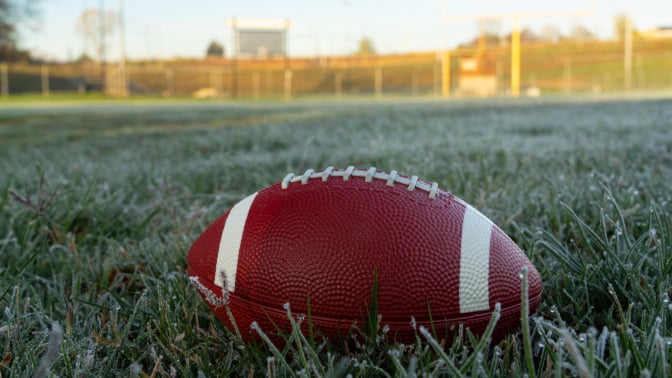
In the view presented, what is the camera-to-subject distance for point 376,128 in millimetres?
5500

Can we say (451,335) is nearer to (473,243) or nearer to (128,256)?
(473,243)

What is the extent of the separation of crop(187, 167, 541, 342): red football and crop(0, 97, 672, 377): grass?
40 millimetres

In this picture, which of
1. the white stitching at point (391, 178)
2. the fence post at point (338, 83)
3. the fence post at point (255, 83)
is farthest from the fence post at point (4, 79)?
the white stitching at point (391, 178)

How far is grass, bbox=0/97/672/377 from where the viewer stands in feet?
3.19

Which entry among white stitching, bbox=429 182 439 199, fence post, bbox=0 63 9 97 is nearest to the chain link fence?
fence post, bbox=0 63 9 97

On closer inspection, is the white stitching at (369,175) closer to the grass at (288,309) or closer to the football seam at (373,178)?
the football seam at (373,178)

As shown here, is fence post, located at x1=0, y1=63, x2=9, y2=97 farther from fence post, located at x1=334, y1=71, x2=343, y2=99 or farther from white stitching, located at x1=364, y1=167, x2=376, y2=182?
white stitching, located at x1=364, y1=167, x2=376, y2=182

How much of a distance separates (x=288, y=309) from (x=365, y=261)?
7.6 inches

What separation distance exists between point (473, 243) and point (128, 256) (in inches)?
35.9

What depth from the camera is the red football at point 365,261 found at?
106 cm

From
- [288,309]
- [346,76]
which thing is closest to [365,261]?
[288,309]

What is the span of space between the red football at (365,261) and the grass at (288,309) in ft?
0.13

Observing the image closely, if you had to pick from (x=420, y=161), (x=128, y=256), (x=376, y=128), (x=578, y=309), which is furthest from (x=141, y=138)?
(x=578, y=309)

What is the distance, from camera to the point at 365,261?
42.1 inches
